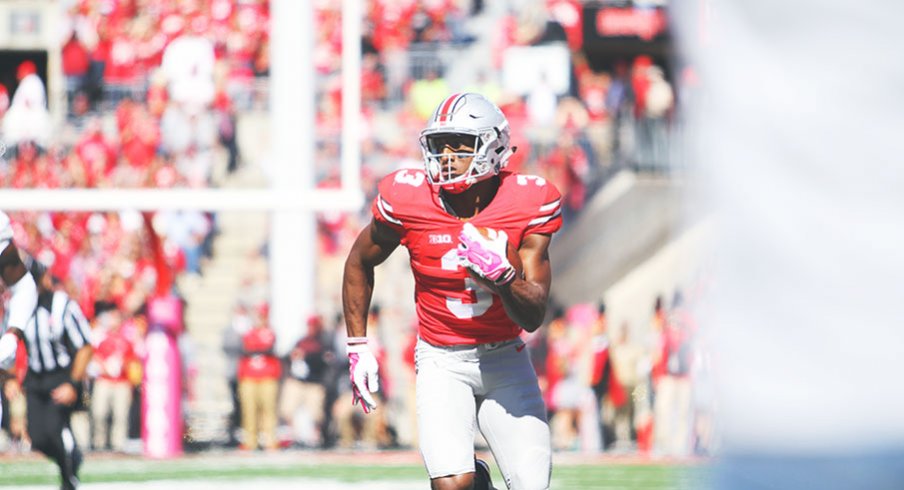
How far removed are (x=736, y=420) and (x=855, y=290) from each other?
1.16 feet

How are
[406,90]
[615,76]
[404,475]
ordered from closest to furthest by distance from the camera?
[404,475]
[406,90]
[615,76]

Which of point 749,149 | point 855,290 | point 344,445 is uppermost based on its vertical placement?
point 749,149

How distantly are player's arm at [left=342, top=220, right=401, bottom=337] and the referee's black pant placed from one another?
115 inches

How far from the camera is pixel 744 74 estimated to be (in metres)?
3.42

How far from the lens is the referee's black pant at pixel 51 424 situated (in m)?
8.70

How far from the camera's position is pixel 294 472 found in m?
12.5

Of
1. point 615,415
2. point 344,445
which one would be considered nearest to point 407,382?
point 344,445

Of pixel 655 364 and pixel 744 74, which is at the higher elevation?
pixel 744 74

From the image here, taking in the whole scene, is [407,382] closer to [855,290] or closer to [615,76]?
[615,76]

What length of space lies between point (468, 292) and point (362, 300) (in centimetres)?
48

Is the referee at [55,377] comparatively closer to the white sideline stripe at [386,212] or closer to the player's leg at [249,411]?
the white sideline stripe at [386,212]

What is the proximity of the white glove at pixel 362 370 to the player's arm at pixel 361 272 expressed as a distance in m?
0.04

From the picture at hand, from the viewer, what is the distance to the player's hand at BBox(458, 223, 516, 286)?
5520mm

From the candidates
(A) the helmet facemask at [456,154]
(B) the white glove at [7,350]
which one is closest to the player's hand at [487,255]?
(A) the helmet facemask at [456,154]
